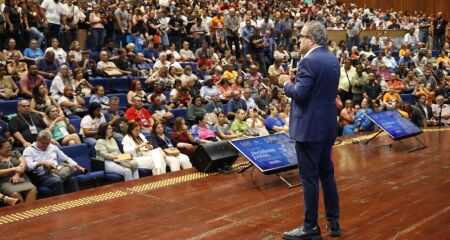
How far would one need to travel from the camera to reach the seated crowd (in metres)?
6.60

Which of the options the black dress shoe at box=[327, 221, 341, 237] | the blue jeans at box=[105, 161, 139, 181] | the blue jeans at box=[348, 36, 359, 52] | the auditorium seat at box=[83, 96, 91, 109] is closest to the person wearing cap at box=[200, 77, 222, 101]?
the auditorium seat at box=[83, 96, 91, 109]

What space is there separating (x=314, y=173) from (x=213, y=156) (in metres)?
2.64

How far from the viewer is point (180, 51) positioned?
12.0 metres

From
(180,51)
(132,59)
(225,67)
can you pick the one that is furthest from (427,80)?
(132,59)

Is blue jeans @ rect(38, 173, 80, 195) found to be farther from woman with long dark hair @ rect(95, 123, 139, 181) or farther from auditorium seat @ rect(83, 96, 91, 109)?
auditorium seat @ rect(83, 96, 91, 109)

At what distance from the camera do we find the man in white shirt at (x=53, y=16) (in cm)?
1004

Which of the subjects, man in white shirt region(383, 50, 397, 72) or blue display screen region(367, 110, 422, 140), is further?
man in white shirt region(383, 50, 397, 72)

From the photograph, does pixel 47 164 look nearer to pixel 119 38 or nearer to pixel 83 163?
pixel 83 163

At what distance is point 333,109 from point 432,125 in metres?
7.68

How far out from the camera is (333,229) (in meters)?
3.54

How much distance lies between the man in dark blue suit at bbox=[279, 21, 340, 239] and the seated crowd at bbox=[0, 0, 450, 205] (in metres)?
0.38

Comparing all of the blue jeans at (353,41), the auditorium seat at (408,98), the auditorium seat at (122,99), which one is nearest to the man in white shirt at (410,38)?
the blue jeans at (353,41)

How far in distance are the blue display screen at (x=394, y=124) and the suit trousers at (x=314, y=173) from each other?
12.6 ft

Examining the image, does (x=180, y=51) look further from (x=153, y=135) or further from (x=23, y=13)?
(x=153, y=135)
